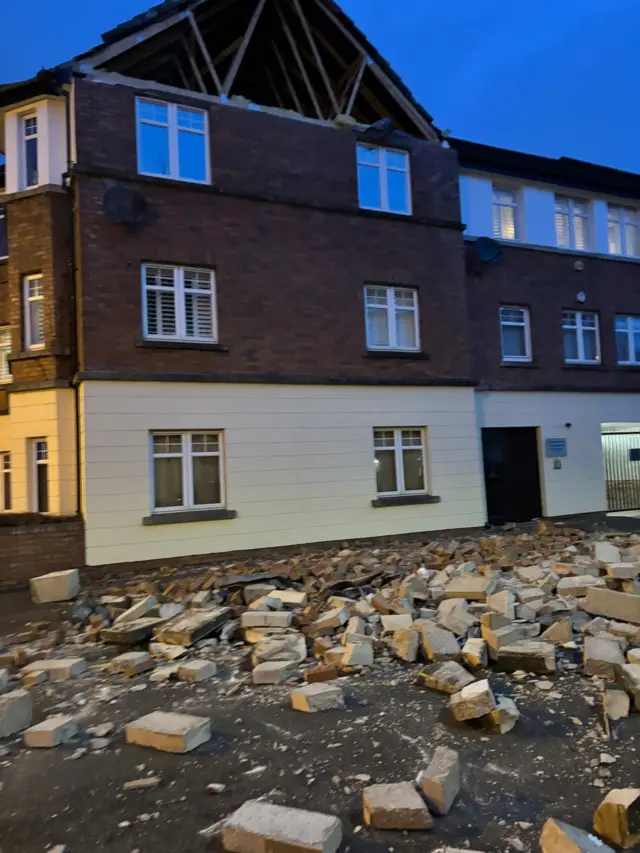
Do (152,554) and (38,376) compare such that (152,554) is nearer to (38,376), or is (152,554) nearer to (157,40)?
(38,376)

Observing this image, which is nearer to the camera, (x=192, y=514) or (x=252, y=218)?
(x=192, y=514)

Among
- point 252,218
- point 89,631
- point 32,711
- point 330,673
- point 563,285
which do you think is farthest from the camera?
point 563,285

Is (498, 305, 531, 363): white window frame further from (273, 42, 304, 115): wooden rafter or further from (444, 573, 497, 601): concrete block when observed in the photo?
(444, 573, 497, 601): concrete block

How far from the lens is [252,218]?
11.7 meters

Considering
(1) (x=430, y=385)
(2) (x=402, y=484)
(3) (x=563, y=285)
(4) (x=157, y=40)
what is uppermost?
(4) (x=157, y=40)

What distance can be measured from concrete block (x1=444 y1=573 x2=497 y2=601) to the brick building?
476cm

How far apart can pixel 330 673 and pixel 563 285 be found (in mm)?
13249

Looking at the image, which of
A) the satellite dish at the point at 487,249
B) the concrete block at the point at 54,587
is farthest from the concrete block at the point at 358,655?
the satellite dish at the point at 487,249

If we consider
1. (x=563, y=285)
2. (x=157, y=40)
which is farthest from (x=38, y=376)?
(x=563, y=285)

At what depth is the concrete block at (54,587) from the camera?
29.0ft

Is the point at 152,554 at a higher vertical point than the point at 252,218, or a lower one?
lower

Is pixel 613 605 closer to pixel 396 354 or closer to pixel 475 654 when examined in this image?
A: pixel 475 654

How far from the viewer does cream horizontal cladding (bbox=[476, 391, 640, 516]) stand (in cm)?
1444

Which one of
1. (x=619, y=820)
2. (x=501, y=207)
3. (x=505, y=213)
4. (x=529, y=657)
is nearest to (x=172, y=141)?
(x=501, y=207)
